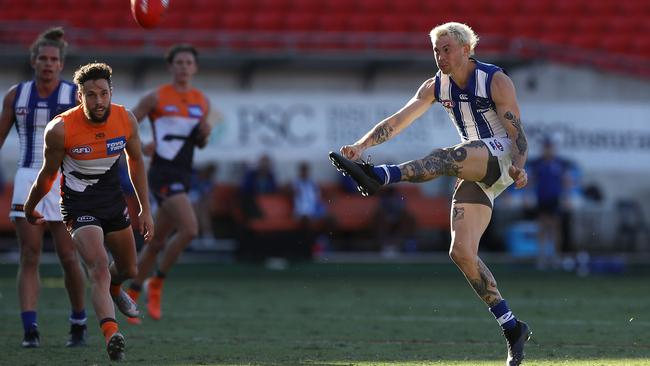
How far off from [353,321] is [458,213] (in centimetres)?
324

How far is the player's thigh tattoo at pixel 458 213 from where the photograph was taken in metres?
7.67

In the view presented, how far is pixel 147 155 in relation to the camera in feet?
36.9

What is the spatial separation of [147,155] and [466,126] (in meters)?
4.16

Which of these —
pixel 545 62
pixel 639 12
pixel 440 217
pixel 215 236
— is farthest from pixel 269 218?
pixel 639 12

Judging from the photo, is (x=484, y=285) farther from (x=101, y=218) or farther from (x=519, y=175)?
(x=101, y=218)

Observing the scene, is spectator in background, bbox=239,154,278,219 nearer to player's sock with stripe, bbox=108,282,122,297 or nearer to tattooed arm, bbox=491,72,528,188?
player's sock with stripe, bbox=108,282,122,297

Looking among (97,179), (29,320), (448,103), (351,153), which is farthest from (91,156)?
(448,103)

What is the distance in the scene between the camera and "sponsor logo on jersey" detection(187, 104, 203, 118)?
11.4 meters

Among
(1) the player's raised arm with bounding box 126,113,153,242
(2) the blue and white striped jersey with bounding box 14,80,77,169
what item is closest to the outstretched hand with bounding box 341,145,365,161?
(1) the player's raised arm with bounding box 126,113,153,242

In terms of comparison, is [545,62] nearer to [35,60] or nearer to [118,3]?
[118,3]

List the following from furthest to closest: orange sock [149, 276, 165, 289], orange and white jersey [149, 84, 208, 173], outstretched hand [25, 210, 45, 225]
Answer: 1. orange and white jersey [149, 84, 208, 173]
2. orange sock [149, 276, 165, 289]
3. outstretched hand [25, 210, 45, 225]

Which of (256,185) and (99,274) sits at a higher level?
(99,274)

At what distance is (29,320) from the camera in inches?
345

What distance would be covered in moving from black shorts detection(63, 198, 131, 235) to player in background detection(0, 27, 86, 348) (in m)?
0.93
